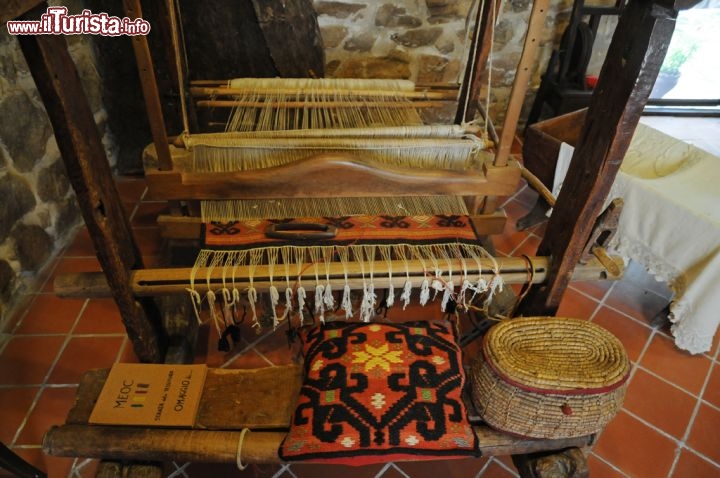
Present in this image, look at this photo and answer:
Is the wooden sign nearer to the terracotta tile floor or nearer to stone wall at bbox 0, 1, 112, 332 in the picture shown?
the terracotta tile floor

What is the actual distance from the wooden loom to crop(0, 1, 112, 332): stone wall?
1.04 metres

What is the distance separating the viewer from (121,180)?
124 inches

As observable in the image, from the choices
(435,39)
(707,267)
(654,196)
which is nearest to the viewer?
(707,267)

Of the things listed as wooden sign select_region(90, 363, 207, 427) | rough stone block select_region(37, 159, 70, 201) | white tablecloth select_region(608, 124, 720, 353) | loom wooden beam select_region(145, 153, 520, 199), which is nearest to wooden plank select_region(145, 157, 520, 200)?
loom wooden beam select_region(145, 153, 520, 199)

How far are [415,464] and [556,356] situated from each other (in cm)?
72

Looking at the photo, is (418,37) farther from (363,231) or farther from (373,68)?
(363,231)

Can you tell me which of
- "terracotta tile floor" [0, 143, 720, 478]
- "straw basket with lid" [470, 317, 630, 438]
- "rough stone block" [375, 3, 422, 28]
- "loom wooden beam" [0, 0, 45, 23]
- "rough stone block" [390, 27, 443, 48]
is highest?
"loom wooden beam" [0, 0, 45, 23]

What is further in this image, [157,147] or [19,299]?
[19,299]

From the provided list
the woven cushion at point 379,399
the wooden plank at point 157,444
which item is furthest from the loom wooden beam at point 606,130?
the wooden plank at point 157,444

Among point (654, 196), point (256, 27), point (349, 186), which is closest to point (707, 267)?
point (654, 196)

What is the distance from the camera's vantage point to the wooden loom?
43.3 inches

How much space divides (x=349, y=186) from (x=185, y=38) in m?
1.54

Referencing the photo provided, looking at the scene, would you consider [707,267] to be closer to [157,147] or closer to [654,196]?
[654,196]

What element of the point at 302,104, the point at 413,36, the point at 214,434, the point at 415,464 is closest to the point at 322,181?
the point at 302,104
